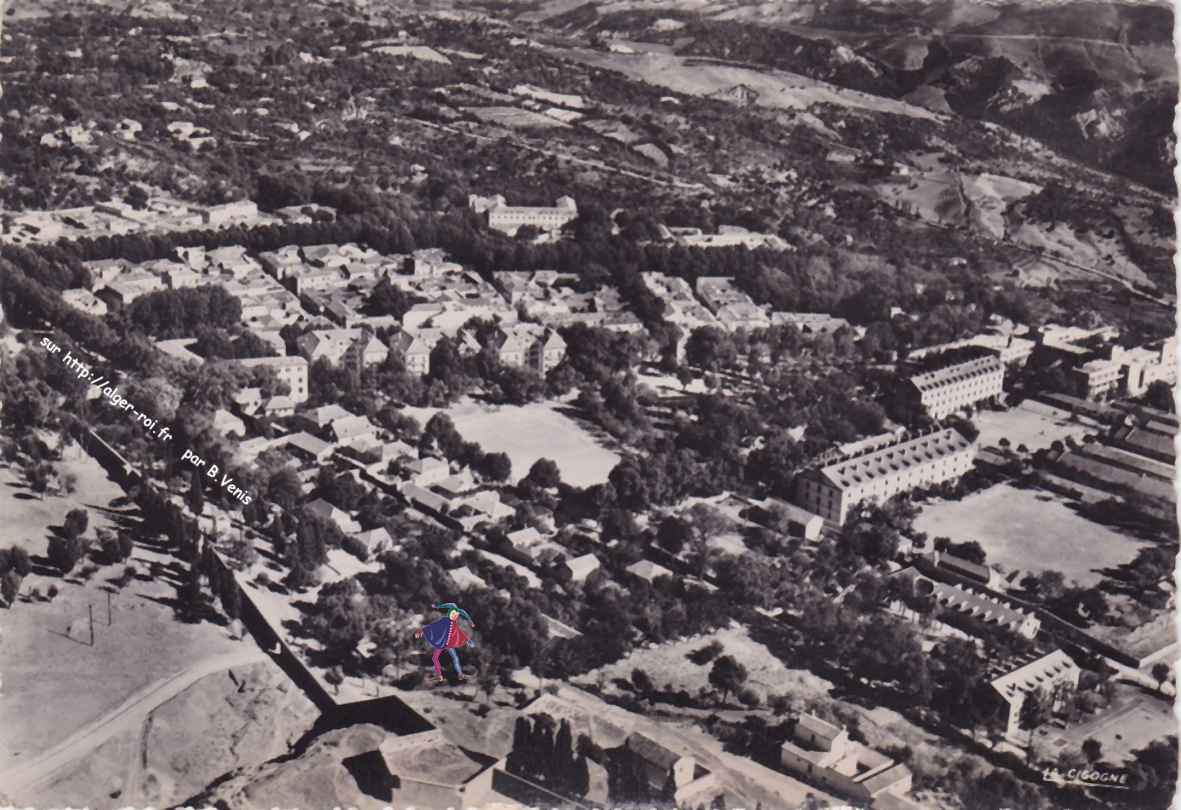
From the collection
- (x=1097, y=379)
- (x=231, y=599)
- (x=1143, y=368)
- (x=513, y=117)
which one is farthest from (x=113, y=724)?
(x=513, y=117)

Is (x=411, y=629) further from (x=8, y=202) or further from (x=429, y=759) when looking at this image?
(x=8, y=202)

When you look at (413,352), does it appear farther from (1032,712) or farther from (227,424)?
(1032,712)

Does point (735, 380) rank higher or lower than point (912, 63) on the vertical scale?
lower

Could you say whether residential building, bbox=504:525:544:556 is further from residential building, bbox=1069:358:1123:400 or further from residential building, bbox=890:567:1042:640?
residential building, bbox=1069:358:1123:400

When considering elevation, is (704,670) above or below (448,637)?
below

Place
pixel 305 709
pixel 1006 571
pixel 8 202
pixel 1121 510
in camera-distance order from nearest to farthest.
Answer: pixel 305 709
pixel 1006 571
pixel 1121 510
pixel 8 202

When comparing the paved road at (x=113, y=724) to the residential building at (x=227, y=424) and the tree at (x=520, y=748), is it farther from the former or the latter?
the residential building at (x=227, y=424)

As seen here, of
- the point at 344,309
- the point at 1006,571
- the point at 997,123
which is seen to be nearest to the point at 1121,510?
the point at 1006,571
